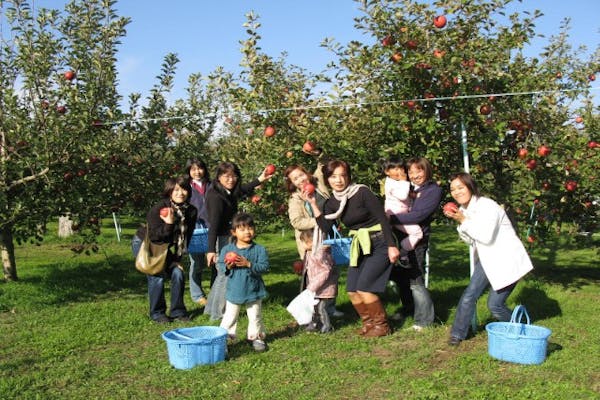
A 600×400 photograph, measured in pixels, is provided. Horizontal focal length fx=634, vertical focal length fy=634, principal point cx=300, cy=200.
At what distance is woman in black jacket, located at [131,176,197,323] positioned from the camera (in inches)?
228

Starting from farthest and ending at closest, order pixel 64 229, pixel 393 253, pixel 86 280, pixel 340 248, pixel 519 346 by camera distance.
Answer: pixel 64 229, pixel 86 280, pixel 340 248, pixel 393 253, pixel 519 346

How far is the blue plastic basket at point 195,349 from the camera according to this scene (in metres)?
4.42

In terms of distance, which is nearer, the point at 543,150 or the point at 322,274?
the point at 322,274

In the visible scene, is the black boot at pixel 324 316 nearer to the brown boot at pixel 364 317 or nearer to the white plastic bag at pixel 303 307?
the white plastic bag at pixel 303 307

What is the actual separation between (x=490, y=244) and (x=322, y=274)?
56.9 inches

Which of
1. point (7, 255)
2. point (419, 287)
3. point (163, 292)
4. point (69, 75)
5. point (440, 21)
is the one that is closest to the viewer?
point (419, 287)

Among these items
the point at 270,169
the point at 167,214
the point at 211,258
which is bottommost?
the point at 211,258

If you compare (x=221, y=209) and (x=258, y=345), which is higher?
(x=221, y=209)

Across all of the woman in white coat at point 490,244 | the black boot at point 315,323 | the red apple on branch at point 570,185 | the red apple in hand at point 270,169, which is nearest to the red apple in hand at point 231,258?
the black boot at point 315,323

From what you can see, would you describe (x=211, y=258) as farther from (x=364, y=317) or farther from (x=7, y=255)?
(x=7, y=255)

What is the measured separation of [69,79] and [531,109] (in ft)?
16.3

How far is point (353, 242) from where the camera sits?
204 inches

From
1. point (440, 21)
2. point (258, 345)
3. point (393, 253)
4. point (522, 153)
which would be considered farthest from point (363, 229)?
point (440, 21)

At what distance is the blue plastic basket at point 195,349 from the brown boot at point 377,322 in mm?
1301
